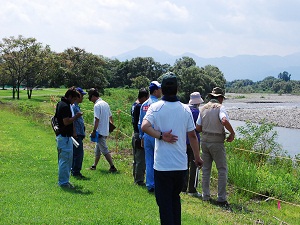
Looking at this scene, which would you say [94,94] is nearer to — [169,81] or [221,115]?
[221,115]

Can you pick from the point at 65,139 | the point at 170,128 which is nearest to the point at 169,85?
the point at 170,128

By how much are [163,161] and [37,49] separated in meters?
38.7

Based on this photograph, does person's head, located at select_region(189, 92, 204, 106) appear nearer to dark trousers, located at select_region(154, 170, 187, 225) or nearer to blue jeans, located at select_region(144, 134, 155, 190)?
blue jeans, located at select_region(144, 134, 155, 190)

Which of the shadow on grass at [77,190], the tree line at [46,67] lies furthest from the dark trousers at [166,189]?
the tree line at [46,67]

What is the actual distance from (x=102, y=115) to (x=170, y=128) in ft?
14.7

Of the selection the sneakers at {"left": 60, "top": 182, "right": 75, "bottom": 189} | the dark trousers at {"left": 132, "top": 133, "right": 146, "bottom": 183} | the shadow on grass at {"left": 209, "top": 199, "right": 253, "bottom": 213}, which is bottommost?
the shadow on grass at {"left": 209, "top": 199, "right": 253, "bottom": 213}

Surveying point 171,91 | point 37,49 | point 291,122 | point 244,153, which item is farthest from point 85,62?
point 171,91

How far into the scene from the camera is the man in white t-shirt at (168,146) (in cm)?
445

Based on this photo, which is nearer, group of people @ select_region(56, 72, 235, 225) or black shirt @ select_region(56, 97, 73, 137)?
group of people @ select_region(56, 72, 235, 225)

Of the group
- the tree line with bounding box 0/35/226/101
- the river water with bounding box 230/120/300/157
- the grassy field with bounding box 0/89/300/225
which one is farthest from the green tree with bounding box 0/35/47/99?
the grassy field with bounding box 0/89/300/225

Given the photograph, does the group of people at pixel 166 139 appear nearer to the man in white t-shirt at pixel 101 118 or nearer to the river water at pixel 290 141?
the man in white t-shirt at pixel 101 118

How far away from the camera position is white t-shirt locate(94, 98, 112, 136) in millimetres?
8680

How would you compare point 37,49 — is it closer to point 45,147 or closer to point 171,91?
point 45,147

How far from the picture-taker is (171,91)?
4523 millimetres
